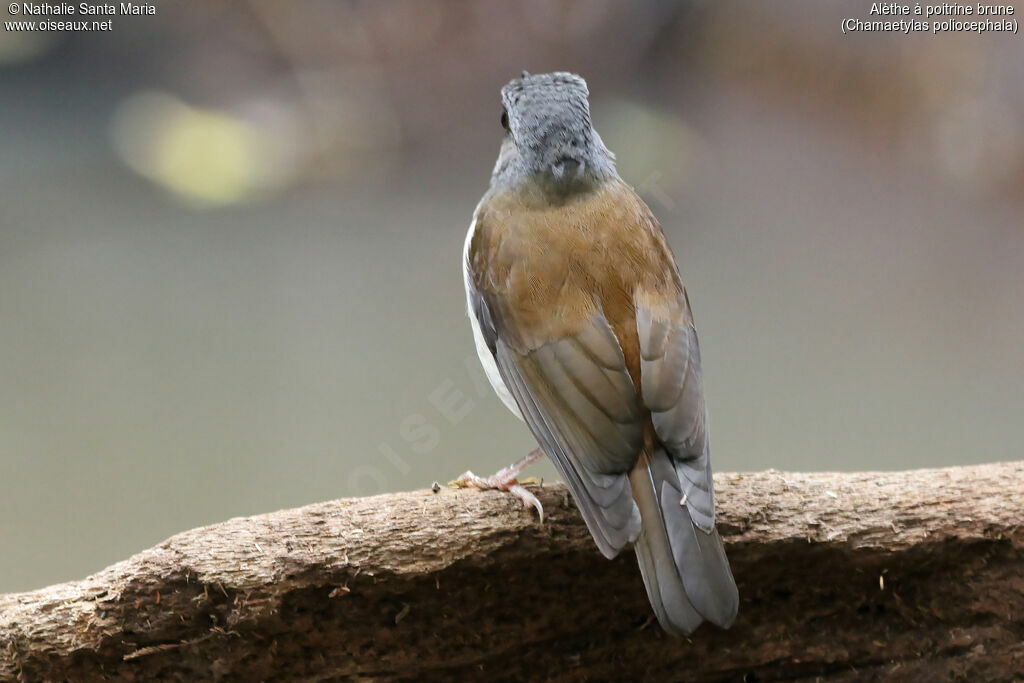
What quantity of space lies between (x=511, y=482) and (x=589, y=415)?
0.45m

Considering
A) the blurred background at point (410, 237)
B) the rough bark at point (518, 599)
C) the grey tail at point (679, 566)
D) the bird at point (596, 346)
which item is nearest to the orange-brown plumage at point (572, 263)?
the bird at point (596, 346)

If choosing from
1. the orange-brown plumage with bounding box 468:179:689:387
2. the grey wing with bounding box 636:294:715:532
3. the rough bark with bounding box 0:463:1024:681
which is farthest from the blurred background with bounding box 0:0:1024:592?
the grey wing with bounding box 636:294:715:532

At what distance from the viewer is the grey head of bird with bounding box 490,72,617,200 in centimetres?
295

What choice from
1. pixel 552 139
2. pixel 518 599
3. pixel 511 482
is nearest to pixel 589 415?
pixel 511 482

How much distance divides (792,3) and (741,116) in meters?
0.58

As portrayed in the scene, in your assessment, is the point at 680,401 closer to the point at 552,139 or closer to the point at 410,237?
the point at 552,139

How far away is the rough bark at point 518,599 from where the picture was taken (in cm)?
252

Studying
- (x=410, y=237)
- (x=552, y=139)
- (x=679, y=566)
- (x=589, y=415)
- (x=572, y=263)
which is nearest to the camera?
(x=679, y=566)

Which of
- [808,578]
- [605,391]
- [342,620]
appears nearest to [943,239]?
[808,578]

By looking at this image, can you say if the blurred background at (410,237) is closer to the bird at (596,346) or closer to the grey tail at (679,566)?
the bird at (596,346)

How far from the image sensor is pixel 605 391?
8.13ft

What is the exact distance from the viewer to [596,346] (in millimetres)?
2559

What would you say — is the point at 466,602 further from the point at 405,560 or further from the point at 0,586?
the point at 0,586

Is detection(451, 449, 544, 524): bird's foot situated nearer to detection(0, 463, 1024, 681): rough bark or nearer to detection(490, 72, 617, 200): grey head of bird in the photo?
detection(0, 463, 1024, 681): rough bark
